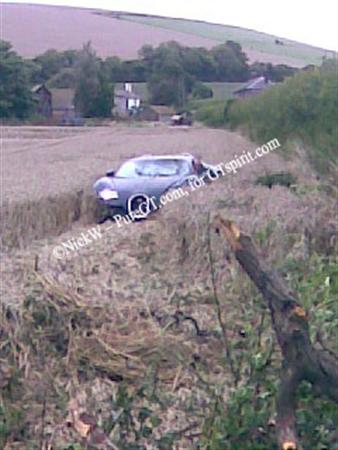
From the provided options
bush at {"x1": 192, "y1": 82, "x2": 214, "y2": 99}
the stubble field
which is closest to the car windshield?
the stubble field

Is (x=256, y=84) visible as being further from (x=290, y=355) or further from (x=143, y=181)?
(x=290, y=355)

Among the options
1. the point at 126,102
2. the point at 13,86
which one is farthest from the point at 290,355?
the point at 126,102

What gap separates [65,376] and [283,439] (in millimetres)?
2359

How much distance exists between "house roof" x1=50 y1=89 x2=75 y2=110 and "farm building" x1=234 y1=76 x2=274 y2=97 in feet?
72.4

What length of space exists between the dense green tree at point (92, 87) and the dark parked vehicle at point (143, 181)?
28.4m

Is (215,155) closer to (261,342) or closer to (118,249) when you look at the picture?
(118,249)

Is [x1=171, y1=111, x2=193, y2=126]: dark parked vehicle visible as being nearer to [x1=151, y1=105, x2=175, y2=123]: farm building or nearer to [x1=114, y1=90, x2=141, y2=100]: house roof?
[x1=151, y1=105, x2=175, y2=123]: farm building

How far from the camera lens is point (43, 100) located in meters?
55.8

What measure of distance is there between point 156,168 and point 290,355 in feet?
46.2

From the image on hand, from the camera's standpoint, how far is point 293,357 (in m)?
4.22

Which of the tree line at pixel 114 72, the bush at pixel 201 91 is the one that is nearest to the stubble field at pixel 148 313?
the tree line at pixel 114 72

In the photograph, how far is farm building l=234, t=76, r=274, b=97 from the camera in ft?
89.0

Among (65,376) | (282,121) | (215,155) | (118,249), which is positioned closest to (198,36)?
(215,155)

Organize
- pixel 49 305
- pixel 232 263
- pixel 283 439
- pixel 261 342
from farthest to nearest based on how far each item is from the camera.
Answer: pixel 232 263 < pixel 49 305 < pixel 261 342 < pixel 283 439
